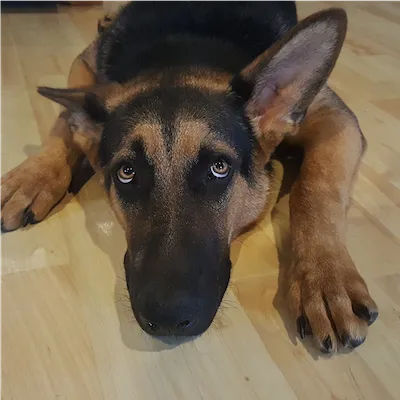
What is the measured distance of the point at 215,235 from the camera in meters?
1.58

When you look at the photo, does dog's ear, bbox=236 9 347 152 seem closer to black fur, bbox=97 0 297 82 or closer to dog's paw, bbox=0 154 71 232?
black fur, bbox=97 0 297 82

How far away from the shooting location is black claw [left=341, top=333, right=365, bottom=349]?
1.47m

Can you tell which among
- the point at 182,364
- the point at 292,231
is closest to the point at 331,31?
the point at 292,231

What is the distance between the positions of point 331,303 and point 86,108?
1.00 m

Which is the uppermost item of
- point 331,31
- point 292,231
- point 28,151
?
point 331,31

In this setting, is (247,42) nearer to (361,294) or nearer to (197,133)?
(197,133)

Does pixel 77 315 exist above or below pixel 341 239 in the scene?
below

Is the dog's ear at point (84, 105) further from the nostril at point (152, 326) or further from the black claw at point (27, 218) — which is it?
the nostril at point (152, 326)

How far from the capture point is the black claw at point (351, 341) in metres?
1.47

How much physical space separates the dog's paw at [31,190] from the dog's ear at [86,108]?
0.22 metres

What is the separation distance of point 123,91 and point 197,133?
41cm

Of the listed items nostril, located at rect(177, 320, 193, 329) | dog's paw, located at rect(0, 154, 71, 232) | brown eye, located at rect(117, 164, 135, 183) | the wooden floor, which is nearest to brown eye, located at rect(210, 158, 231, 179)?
brown eye, located at rect(117, 164, 135, 183)

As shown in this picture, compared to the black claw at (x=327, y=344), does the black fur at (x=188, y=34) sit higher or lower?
higher

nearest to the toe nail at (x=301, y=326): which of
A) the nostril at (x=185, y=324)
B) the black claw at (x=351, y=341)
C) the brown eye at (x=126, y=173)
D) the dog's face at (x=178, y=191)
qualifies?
the black claw at (x=351, y=341)
